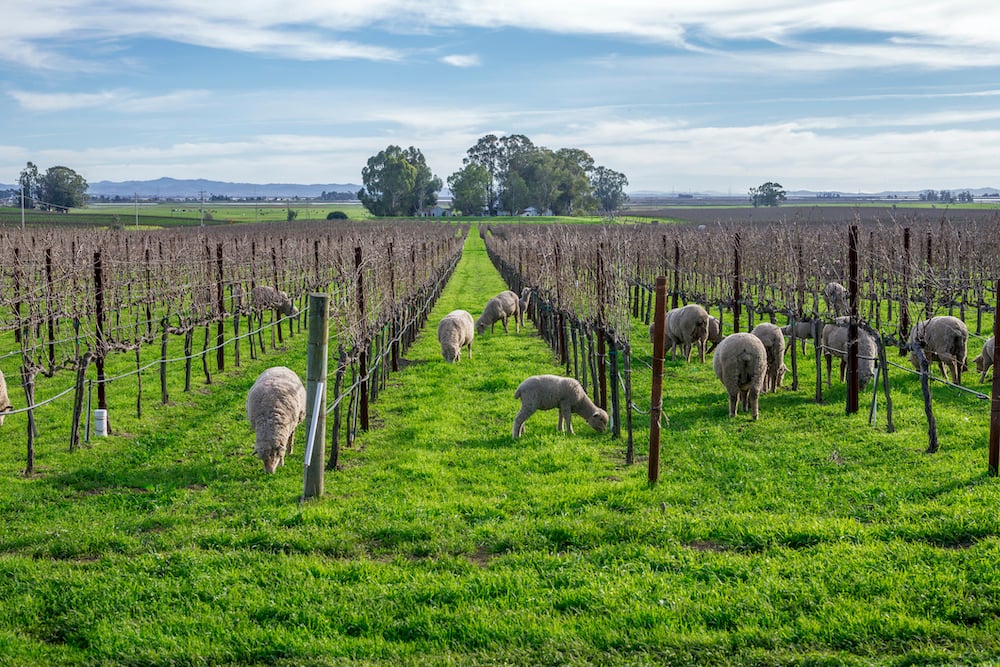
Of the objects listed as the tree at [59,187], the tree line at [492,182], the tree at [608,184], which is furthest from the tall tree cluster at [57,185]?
the tree at [608,184]

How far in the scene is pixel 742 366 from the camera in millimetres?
13242

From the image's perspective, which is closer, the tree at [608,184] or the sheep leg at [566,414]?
the sheep leg at [566,414]

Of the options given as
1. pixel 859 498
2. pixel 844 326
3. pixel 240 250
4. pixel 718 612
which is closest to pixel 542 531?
pixel 718 612

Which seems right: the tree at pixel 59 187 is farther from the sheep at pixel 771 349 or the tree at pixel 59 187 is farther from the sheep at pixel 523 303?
the sheep at pixel 771 349

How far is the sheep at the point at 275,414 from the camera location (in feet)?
35.7

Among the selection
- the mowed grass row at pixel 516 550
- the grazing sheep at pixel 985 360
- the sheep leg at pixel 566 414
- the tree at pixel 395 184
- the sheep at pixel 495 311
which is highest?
the tree at pixel 395 184

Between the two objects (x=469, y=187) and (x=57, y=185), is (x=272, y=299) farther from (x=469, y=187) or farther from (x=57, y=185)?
(x=57, y=185)

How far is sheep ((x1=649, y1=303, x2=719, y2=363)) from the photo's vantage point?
60.3 ft

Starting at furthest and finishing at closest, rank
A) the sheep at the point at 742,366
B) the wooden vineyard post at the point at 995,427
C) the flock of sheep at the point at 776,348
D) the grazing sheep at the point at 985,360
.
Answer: the grazing sheep at the point at 985,360 → the flock of sheep at the point at 776,348 → the sheep at the point at 742,366 → the wooden vineyard post at the point at 995,427

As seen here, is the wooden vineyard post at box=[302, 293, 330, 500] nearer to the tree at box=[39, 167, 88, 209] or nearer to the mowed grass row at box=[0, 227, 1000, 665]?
the mowed grass row at box=[0, 227, 1000, 665]

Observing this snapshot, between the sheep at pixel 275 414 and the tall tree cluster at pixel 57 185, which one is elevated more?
the tall tree cluster at pixel 57 185

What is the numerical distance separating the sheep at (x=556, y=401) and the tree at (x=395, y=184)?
114 meters

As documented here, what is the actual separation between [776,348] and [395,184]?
113m

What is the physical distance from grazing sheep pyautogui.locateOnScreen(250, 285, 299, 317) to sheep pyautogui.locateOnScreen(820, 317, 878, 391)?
602 inches
